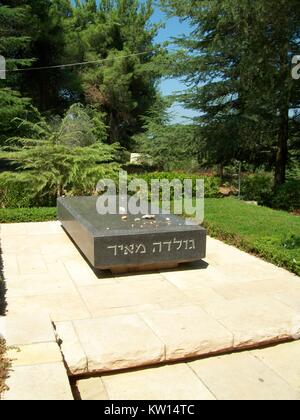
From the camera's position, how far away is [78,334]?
12.1ft

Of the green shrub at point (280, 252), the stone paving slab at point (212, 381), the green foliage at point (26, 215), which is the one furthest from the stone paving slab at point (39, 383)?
the green foliage at point (26, 215)

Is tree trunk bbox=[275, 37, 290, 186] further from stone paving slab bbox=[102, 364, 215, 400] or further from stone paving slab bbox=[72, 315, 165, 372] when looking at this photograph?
stone paving slab bbox=[102, 364, 215, 400]

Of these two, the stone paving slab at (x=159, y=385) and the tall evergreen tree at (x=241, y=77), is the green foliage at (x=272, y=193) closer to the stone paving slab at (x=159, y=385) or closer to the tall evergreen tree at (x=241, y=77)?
the tall evergreen tree at (x=241, y=77)

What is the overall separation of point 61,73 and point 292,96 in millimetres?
12018

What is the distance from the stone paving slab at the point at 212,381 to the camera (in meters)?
3.06

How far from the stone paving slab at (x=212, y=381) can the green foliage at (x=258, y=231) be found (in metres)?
2.42

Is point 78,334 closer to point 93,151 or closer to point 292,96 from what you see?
point 93,151

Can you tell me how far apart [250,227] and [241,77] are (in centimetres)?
585

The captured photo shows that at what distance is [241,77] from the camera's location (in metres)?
11.9

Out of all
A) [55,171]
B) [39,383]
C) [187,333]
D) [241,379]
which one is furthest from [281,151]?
[39,383]

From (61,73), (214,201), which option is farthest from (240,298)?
(61,73)

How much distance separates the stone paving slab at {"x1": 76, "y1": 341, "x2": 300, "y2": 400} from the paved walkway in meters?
0.10
